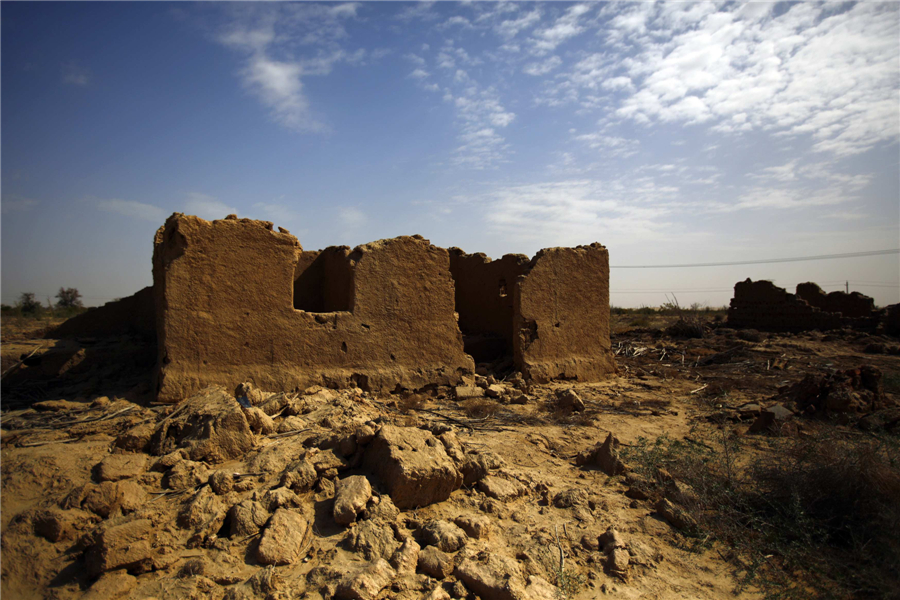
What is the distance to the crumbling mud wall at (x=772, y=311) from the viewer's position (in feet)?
52.5

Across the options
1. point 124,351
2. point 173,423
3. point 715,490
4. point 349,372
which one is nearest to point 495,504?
point 715,490

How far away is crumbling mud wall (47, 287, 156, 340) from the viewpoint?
23.4 feet

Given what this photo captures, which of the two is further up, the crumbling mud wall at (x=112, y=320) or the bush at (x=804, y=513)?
Answer: the crumbling mud wall at (x=112, y=320)

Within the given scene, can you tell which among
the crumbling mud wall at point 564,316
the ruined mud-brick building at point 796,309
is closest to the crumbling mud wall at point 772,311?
the ruined mud-brick building at point 796,309

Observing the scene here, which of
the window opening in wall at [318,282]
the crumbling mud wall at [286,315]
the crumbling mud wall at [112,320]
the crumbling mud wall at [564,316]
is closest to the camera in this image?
the crumbling mud wall at [286,315]

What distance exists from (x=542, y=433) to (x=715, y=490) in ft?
5.66

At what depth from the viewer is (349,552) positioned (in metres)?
2.77

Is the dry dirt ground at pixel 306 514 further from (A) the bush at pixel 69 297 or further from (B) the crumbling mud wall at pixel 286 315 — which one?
(A) the bush at pixel 69 297

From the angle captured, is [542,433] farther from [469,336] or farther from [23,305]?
[23,305]

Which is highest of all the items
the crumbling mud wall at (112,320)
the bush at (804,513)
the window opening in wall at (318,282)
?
the window opening in wall at (318,282)

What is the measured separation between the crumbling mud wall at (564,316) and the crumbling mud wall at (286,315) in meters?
1.18

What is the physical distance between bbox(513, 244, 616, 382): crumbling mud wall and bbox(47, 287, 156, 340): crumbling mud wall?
18.1 feet

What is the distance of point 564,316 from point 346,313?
3.55 metres

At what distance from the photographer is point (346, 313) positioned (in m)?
5.91
